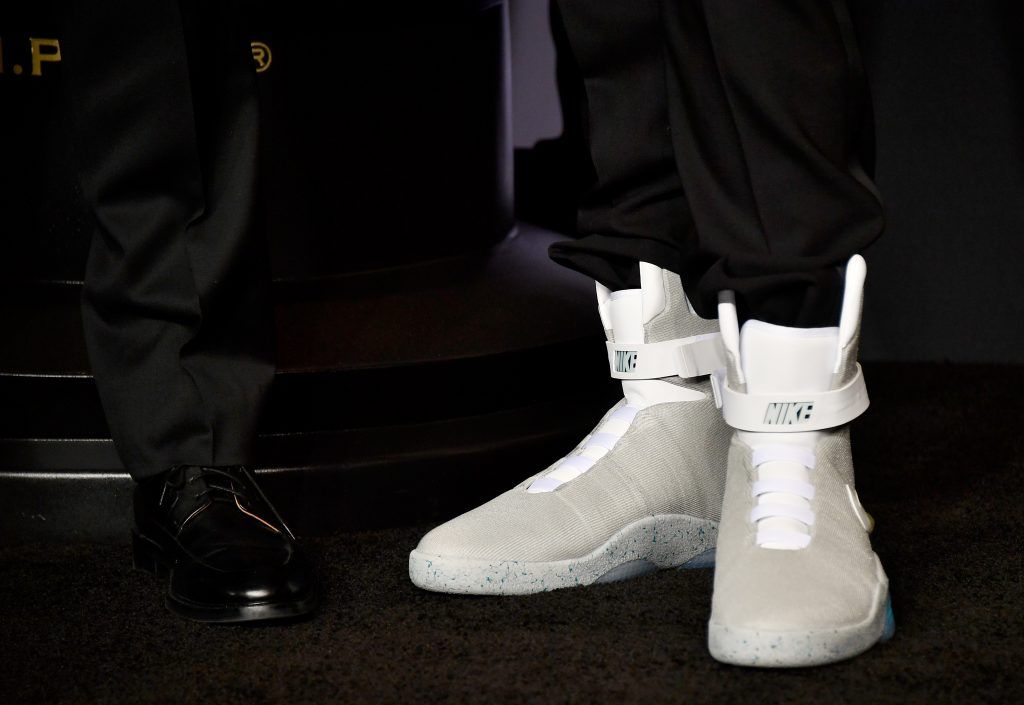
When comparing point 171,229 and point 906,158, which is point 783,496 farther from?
point 906,158

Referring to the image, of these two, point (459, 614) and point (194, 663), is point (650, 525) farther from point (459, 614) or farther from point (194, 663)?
point (194, 663)

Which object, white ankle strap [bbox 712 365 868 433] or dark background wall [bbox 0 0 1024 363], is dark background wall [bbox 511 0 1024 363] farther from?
white ankle strap [bbox 712 365 868 433]

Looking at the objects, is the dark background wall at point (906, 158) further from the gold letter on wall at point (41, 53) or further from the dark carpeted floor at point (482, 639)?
the dark carpeted floor at point (482, 639)

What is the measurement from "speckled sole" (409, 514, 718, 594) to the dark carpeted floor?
13 mm

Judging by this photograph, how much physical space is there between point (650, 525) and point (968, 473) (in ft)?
1.54

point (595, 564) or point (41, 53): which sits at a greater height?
point (41, 53)

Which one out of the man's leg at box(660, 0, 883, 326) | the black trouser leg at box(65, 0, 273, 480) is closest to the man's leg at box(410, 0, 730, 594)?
the man's leg at box(660, 0, 883, 326)

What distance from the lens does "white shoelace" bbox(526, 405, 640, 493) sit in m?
0.85

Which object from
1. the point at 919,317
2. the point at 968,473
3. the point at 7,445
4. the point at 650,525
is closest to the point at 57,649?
the point at 7,445

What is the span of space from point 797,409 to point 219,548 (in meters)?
0.45

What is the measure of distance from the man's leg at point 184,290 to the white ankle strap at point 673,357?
31 centimetres

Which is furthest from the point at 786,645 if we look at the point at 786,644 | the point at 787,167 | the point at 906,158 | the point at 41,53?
the point at 906,158

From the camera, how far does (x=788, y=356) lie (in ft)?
2.39

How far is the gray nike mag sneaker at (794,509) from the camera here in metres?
0.66
